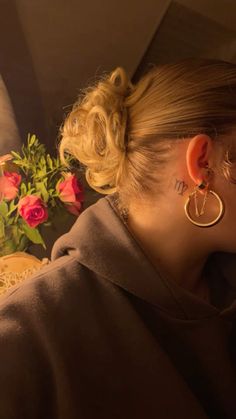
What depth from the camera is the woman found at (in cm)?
61

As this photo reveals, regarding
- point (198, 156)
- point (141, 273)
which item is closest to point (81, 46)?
point (198, 156)

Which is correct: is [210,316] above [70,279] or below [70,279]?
below

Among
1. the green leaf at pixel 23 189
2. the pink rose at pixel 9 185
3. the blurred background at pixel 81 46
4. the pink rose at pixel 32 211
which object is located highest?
the blurred background at pixel 81 46

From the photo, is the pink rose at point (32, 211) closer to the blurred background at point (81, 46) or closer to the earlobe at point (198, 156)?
the blurred background at point (81, 46)

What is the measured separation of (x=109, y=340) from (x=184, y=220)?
0.23m

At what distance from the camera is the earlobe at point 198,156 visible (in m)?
0.69

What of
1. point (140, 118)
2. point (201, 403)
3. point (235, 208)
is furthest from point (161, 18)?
point (201, 403)

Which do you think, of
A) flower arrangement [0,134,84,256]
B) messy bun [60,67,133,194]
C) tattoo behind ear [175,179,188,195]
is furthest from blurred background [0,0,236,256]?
tattoo behind ear [175,179,188,195]

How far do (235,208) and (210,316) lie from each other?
0.19 meters

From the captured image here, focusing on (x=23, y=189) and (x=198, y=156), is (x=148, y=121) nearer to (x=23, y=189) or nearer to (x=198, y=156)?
(x=198, y=156)

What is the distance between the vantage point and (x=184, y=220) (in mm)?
733

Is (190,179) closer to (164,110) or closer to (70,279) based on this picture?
(164,110)

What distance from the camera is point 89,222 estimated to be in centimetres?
73

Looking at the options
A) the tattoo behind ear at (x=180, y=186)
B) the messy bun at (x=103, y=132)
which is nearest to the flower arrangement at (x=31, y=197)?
the messy bun at (x=103, y=132)
